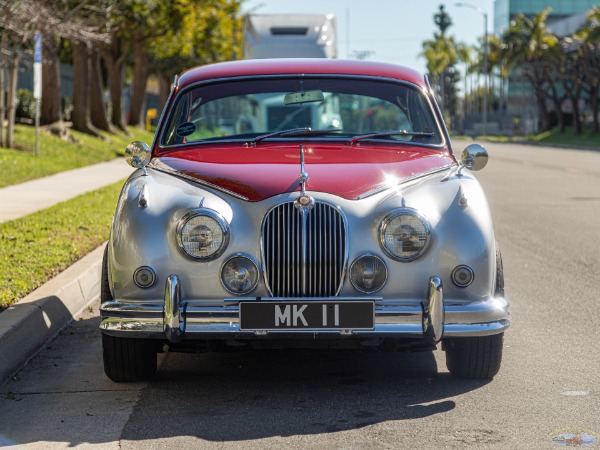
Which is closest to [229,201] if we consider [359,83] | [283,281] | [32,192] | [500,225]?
[283,281]

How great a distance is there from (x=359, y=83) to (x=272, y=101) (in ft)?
1.91

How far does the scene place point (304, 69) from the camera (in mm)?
6949

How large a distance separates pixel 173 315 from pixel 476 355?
153 centimetres

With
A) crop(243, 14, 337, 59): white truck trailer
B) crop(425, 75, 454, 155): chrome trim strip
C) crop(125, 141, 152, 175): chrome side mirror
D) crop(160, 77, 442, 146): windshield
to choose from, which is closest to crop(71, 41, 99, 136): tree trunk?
crop(243, 14, 337, 59): white truck trailer

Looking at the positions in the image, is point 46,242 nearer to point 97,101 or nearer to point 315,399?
point 315,399

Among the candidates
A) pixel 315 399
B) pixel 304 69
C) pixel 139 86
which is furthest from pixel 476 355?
pixel 139 86

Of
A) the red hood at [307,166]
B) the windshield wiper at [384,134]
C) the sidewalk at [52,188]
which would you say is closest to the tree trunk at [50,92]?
the sidewalk at [52,188]

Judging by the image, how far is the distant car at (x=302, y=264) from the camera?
522cm

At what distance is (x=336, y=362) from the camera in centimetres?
626

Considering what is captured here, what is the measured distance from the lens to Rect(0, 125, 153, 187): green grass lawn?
20625mm

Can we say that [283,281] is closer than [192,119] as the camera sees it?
Yes

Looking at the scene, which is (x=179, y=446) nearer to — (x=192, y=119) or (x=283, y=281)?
(x=283, y=281)

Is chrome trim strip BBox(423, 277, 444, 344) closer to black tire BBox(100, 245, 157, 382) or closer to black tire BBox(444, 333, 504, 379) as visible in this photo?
black tire BBox(444, 333, 504, 379)

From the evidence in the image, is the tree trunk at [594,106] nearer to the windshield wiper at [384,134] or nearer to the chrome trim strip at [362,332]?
the windshield wiper at [384,134]
